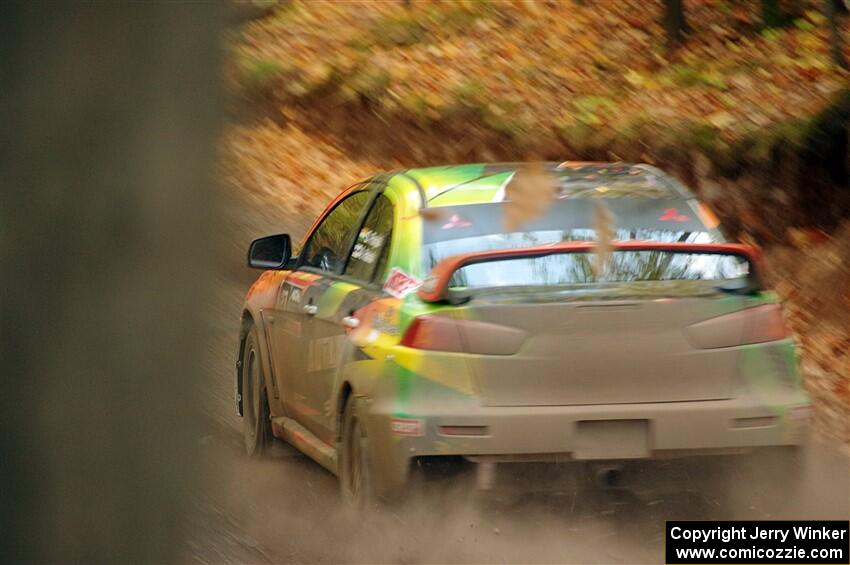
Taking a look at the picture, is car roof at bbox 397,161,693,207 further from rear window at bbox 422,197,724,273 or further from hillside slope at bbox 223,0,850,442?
hillside slope at bbox 223,0,850,442

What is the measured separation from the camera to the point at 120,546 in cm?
177

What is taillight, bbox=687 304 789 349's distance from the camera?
215 inches

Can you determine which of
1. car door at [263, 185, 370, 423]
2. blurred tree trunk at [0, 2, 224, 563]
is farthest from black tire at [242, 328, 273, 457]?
blurred tree trunk at [0, 2, 224, 563]

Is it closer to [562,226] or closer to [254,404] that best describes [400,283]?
[562,226]

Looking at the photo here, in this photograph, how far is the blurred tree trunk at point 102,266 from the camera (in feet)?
5.44

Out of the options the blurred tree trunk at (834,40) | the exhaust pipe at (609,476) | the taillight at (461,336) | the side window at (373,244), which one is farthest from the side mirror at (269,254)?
the blurred tree trunk at (834,40)

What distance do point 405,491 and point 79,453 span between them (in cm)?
379

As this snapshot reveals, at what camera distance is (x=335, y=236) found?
24.3 ft

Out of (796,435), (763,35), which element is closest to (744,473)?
(796,435)

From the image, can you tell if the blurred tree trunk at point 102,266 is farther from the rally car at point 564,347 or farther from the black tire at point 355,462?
the black tire at point 355,462

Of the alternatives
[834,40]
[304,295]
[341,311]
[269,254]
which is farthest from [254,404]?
[834,40]

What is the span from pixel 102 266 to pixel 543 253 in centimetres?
397

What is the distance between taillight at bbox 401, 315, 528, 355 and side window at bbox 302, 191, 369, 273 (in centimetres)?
157

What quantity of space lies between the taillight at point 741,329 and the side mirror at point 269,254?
9.20 ft
